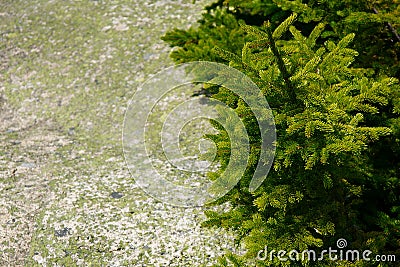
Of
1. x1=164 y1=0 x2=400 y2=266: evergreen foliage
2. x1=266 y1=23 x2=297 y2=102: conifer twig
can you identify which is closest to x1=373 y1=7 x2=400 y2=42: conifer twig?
x1=164 y1=0 x2=400 y2=266: evergreen foliage

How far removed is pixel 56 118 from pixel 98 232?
5.04ft

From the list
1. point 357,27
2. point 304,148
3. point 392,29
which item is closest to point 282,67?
point 304,148

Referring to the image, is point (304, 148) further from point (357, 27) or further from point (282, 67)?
point (357, 27)

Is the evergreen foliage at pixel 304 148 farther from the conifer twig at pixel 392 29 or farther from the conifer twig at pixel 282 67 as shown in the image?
the conifer twig at pixel 392 29

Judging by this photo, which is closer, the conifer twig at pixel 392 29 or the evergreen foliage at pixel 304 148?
the evergreen foliage at pixel 304 148

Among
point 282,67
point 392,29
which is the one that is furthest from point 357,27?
point 282,67

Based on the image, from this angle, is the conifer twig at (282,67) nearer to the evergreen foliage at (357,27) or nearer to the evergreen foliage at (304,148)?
the evergreen foliage at (304,148)

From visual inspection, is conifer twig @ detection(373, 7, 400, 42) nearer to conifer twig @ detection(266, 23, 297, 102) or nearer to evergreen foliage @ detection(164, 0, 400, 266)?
evergreen foliage @ detection(164, 0, 400, 266)

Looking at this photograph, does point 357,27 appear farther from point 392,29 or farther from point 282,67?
point 282,67

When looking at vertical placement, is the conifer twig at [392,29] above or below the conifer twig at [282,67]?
below

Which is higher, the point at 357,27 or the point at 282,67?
the point at 282,67

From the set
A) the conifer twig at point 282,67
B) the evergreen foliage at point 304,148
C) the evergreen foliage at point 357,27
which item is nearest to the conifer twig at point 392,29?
the evergreen foliage at point 357,27

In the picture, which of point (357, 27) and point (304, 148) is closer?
point (304, 148)

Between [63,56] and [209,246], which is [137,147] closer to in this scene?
[209,246]
